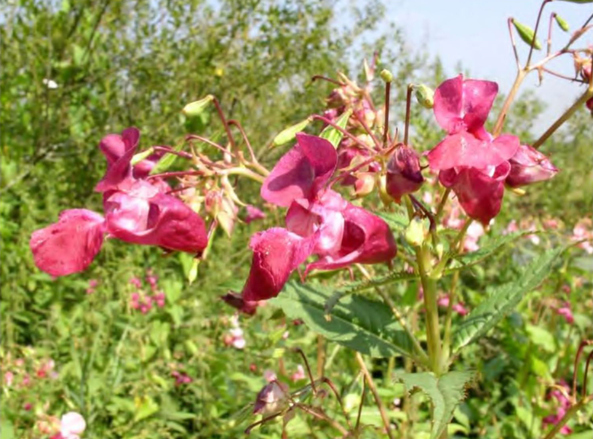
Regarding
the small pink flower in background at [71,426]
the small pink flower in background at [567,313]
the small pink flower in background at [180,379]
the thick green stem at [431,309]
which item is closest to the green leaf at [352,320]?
the thick green stem at [431,309]

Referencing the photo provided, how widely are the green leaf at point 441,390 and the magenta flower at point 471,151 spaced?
0.60ft

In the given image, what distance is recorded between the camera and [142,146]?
3180 mm

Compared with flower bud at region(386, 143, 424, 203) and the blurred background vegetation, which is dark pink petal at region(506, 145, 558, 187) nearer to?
flower bud at region(386, 143, 424, 203)

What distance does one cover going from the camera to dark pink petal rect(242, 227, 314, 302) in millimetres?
699

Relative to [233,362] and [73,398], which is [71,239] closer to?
[73,398]

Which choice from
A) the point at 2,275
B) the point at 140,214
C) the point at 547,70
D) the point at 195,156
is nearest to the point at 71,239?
the point at 140,214

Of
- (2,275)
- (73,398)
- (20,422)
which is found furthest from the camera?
(2,275)

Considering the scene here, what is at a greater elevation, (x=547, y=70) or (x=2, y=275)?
(x=547, y=70)

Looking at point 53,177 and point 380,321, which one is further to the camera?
point 53,177

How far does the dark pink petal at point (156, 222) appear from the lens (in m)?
0.78

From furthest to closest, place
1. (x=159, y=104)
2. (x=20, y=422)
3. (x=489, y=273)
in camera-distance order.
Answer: (x=159, y=104) → (x=489, y=273) → (x=20, y=422)

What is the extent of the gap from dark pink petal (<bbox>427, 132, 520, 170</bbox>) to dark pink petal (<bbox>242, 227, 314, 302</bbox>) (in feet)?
0.51

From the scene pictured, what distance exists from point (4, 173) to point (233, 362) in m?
1.25

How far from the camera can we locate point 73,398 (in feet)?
6.46
